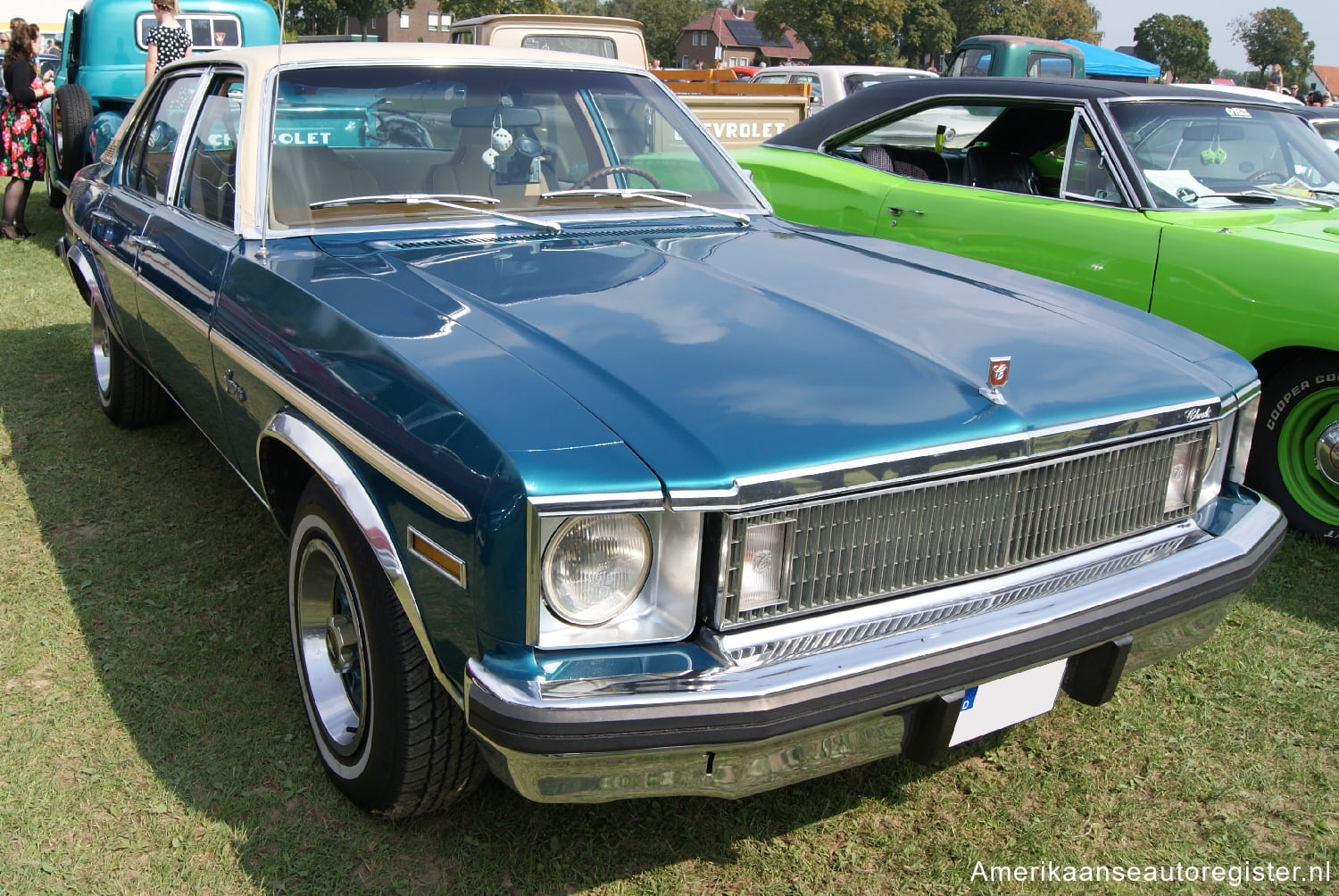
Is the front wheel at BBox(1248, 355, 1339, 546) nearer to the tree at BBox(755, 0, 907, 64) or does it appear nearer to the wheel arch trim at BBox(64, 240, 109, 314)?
the wheel arch trim at BBox(64, 240, 109, 314)

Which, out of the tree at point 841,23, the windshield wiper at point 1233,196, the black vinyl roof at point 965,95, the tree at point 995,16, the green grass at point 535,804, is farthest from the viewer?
the tree at point 995,16

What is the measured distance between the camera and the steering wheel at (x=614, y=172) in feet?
11.3

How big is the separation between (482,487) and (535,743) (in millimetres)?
423

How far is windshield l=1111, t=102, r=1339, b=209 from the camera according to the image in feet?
14.9

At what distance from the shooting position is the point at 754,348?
2.24 m

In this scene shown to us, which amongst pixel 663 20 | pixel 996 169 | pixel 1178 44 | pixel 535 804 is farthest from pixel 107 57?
pixel 663 20

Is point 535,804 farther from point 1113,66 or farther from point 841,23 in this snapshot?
point 841,23

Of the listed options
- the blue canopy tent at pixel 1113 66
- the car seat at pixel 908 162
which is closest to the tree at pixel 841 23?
the blue canopy tent at pixel 1113 66

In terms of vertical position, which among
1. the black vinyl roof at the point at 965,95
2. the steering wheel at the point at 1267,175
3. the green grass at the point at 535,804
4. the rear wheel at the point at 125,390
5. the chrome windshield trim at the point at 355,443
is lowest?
the green grass at the point at 535,804

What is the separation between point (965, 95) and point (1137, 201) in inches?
43.9

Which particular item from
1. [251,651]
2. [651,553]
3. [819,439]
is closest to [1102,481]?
[819,439]

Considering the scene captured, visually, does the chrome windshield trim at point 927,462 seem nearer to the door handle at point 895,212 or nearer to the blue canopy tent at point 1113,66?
the door handle at point 895,212

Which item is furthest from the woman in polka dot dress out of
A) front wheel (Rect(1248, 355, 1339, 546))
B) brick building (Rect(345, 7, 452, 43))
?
brick building (Rect(345, 7, 452, 43))

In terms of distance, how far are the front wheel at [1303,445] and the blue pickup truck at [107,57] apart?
316 inches
